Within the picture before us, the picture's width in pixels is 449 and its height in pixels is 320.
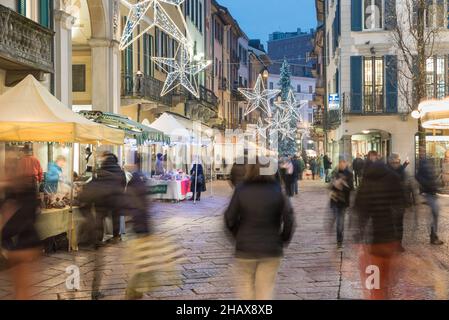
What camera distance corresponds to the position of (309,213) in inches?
714

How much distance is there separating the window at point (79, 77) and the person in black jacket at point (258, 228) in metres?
20.2

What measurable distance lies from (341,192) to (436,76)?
2194 centimetres

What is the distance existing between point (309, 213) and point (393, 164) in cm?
→ 693

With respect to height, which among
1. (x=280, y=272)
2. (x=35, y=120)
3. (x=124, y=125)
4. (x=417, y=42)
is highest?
(x=417, y=42)

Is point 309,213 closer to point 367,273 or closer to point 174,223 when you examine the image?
point 174,223

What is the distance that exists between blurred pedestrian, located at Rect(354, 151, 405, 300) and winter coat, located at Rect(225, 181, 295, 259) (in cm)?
155

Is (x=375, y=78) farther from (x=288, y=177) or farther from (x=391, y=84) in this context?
(x=288, y=177)

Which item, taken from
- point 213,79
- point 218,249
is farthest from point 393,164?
point 213,79

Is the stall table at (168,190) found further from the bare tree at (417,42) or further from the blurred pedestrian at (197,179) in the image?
the bare tree at (417,42)

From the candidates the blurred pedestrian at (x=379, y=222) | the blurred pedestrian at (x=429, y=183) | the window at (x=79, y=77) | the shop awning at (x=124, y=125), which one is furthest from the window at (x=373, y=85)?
the blurred pedestrian at (x=379, y=222)

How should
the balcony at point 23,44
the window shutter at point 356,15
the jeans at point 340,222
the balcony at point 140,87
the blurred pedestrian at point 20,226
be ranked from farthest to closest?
1. the window shutter at point 356,15
2. the balcony at point 140,87
3. the balcony at point 23,44
4. the jeans at point 340,222
5. the blurred pedestrian at point 20,226

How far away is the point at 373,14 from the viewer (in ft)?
106

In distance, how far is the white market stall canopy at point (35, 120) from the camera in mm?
11047

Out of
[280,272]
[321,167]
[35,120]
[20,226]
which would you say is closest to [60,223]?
[35,120]
